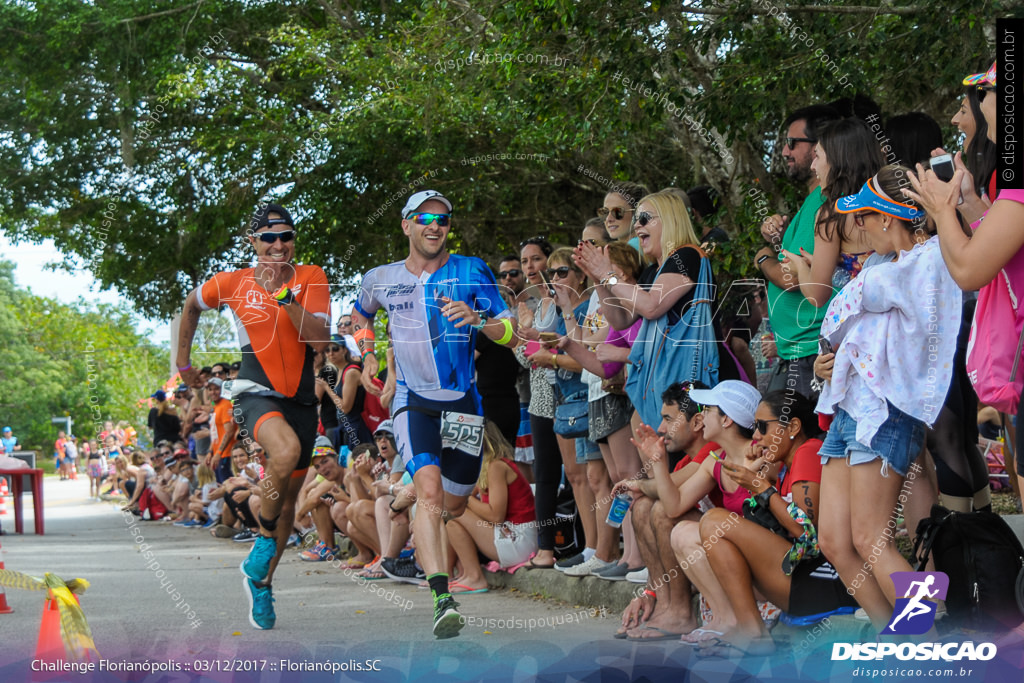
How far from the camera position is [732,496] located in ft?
18.4

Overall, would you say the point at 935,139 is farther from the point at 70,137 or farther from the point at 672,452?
the point at 70,137

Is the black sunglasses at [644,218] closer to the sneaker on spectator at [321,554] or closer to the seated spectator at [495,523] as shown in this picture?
the seated spectator at [495,523]

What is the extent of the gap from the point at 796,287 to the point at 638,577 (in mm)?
2043

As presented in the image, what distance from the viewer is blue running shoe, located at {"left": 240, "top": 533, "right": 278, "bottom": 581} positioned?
669 centimetres

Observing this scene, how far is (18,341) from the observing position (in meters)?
32.2

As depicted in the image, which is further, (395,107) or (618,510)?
(395,107)

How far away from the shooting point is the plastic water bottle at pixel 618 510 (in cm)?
667

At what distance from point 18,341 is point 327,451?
24.9 m

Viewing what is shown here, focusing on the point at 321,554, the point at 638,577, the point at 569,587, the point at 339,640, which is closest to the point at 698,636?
the point at 638,577

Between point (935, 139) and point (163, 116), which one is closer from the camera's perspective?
point (935, 139)

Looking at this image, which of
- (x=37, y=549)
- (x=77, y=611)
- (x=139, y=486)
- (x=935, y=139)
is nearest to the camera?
(x=77, y=611)

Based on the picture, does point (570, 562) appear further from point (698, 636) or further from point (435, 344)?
point (698, 636)

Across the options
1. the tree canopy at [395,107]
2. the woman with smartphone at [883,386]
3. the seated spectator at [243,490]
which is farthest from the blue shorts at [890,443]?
the seated spectator at [243,490]

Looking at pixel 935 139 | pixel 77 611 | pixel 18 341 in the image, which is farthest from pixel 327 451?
pixel 18 341
